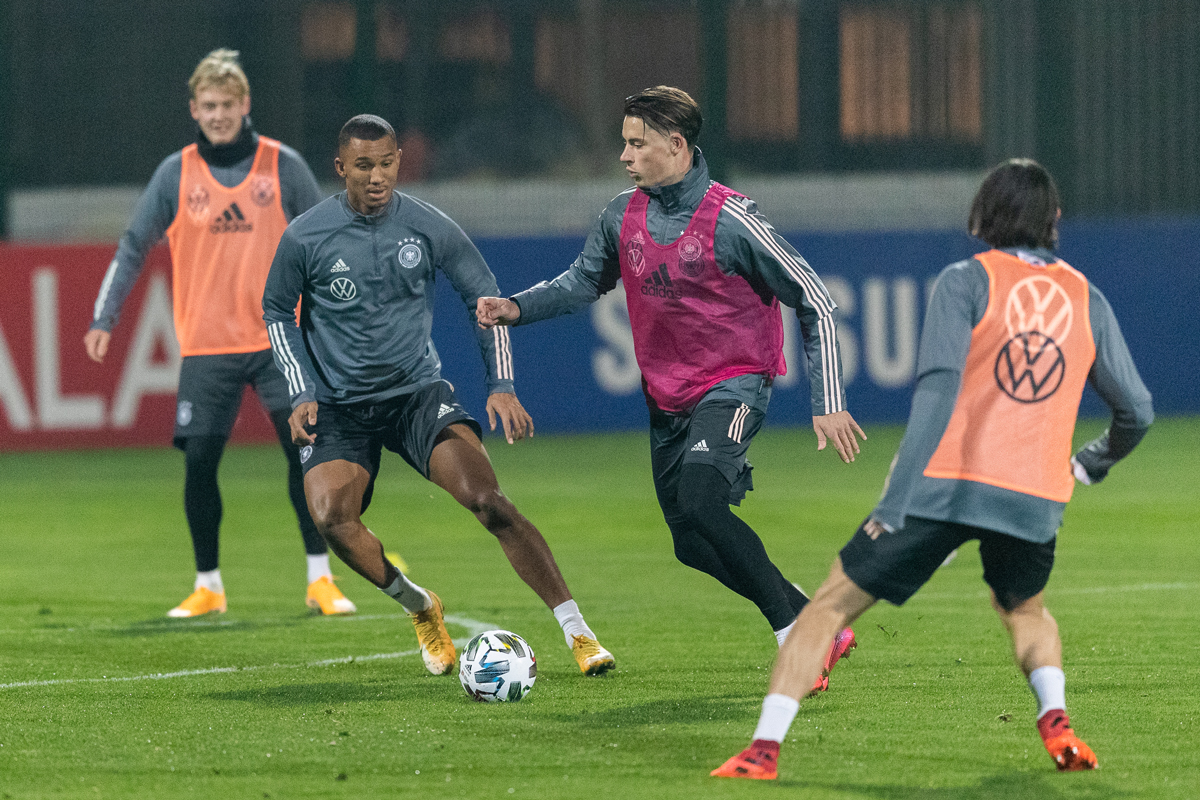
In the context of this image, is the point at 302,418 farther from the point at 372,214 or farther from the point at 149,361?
the point at 149,361

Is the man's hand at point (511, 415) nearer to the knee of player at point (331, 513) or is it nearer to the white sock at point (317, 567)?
the knee of player at point (331, 513)

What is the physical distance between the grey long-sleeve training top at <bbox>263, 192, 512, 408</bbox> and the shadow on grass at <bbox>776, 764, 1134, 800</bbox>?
2.39 m

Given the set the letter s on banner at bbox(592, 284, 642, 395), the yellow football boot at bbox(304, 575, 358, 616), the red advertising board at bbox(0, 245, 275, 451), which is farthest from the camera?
the letter s on banner at bbox(592, 284, 642, 395)

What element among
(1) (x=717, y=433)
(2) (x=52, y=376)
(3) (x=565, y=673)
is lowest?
(2) (x=52, y=376)

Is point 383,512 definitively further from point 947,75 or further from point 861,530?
point 947,75

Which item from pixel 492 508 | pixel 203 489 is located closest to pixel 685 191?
pixel 492 508

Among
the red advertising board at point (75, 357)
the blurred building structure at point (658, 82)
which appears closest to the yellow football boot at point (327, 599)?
the red advertising board at point (75, 357)

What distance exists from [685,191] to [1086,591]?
12.5ft

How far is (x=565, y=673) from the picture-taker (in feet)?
24.0

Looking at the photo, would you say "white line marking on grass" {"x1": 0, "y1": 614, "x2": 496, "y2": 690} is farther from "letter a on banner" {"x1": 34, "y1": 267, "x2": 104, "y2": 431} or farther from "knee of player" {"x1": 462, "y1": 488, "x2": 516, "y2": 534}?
"letter a on banner" {"x1": 34, "y1": 267, "x2": 104, "y2": 431}

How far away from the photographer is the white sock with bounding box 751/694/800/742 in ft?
17.0

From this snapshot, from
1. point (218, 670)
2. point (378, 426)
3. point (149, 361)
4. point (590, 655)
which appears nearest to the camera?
point (590, 655)

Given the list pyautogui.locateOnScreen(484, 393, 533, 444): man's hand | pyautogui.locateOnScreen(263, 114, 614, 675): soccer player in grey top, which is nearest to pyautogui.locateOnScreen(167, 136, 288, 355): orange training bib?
pyautogui.locateOnScreen(263, 114, 614, 675): soccer player in grey top

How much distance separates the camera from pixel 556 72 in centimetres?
2092
